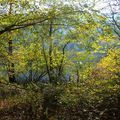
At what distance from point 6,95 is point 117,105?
25.5ft

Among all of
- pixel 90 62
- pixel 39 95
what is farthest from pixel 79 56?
pixel 39 95

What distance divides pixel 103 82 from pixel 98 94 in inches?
35.8

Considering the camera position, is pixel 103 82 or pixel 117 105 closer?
pixel 117 105

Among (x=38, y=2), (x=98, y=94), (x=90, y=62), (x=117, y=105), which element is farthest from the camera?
(x=90, y=62)

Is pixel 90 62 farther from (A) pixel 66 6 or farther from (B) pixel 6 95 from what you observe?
(A) pixel 66 6

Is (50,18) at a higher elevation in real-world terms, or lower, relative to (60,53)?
higher

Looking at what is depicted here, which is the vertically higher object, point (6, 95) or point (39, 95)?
Answer: point (39, 95)

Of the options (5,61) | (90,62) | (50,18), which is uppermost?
(50,18)

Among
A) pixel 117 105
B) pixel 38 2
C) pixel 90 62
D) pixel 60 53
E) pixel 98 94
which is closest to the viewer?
pixel 117 105

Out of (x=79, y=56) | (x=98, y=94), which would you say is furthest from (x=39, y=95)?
(x=79, y=56)

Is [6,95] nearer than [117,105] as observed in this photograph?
No

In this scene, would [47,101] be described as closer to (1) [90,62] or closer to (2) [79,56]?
(2) [79,56]

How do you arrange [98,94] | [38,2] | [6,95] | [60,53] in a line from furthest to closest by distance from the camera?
[60,53], [6,95], [38,2], [98,94]

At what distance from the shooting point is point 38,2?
43.3 feet
